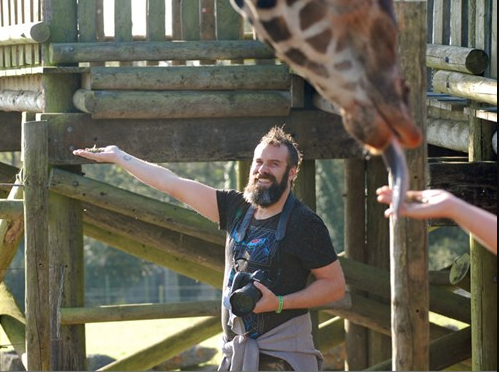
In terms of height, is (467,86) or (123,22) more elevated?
(123,22)

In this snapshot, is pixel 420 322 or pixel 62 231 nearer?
pixel 420 322

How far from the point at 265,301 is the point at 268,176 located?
0.59 m

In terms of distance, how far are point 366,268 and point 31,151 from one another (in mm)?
2568

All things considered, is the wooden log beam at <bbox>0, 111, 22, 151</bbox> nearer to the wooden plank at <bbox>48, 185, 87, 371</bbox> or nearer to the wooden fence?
the wooden fence

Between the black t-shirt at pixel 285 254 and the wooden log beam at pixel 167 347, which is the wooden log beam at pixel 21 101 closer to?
the wooden log beam at pixel 167 347

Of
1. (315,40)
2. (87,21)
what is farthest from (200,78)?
(315,40)

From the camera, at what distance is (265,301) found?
551 cm

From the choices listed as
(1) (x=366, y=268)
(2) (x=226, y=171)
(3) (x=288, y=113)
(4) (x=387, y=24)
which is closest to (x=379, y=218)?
(1) (x=366, y=268)

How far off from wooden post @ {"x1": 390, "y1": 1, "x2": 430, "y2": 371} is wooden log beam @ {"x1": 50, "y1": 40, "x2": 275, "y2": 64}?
113 inches

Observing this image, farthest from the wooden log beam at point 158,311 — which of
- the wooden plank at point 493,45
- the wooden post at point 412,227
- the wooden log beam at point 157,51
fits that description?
the wooden post at point 412,227

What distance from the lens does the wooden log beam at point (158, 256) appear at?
29.4 feet

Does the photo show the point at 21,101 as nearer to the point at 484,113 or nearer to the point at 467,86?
the point at 467,86

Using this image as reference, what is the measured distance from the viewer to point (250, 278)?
18.3ft

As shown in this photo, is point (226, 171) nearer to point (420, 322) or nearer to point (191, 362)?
point (191, 362)
